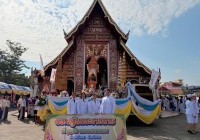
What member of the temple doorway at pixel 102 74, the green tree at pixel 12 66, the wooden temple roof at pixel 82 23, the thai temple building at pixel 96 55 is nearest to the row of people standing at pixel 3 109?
the thai temple building at pixel 96 55

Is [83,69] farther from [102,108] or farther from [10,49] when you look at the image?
[10,49]

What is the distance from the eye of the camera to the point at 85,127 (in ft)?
25.3

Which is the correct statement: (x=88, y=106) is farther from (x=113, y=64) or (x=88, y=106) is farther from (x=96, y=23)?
(x=96, y=23)

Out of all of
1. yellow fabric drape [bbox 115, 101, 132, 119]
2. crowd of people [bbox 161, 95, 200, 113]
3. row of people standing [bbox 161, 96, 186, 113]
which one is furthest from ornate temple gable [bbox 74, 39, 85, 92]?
row of people standing [bbox 161, 96, 186, 113]

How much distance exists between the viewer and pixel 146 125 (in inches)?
619

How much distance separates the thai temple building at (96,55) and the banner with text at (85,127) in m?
13.5

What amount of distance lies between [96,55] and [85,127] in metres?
14.6

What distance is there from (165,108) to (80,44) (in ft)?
41.0

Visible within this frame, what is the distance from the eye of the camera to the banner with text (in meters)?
7.65

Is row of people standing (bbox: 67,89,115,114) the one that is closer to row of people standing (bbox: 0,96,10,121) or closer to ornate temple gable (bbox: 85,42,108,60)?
row of people standing (bbox: 0,96,10,121)

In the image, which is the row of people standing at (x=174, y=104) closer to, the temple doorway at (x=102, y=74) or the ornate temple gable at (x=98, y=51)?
the temple doorway at (x=102, y=74)

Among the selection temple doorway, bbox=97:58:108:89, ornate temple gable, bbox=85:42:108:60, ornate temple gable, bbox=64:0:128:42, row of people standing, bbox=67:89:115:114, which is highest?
ornate temple gable, bbox=64:0:128:42

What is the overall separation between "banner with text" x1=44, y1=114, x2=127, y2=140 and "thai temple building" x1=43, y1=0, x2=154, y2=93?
532 inches

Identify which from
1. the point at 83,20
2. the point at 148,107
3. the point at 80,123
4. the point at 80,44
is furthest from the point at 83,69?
the point at 80,123
